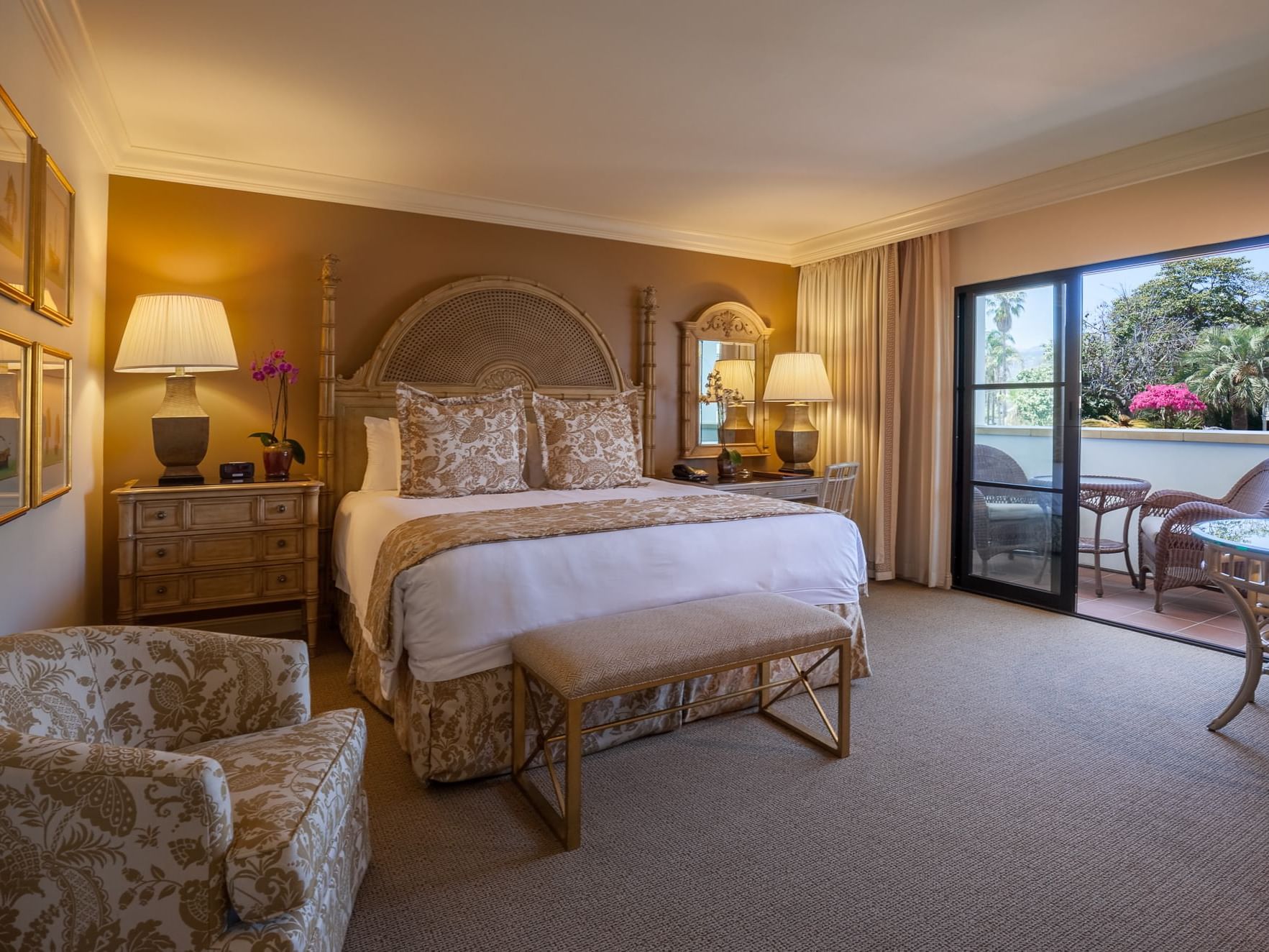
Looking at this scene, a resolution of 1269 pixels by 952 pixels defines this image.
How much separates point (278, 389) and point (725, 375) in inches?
118

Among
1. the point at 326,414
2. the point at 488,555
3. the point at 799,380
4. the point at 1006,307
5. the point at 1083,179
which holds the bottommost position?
the point at 488,555

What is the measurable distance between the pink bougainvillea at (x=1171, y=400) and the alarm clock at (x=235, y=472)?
6.99 metres

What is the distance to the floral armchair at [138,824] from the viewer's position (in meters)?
1.13

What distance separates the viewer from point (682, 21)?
97.7 inches

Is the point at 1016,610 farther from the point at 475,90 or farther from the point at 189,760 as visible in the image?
the point at 189,760

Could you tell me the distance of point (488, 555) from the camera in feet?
7.76

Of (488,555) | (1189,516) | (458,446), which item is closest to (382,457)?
(458,446)

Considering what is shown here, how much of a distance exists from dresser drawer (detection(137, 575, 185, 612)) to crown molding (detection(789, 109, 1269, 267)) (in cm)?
456

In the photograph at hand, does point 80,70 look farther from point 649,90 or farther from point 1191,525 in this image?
point 1191,525

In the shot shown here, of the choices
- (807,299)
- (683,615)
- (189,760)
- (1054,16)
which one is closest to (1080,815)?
(683,615)

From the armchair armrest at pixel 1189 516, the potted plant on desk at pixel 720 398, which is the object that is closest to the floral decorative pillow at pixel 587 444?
the potted plant on desk at pixel 720 398

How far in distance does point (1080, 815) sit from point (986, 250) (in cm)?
361

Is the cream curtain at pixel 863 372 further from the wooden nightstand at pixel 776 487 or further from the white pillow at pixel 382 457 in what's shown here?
the white pillow at pixel 382 457

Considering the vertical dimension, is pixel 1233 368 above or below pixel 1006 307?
below
